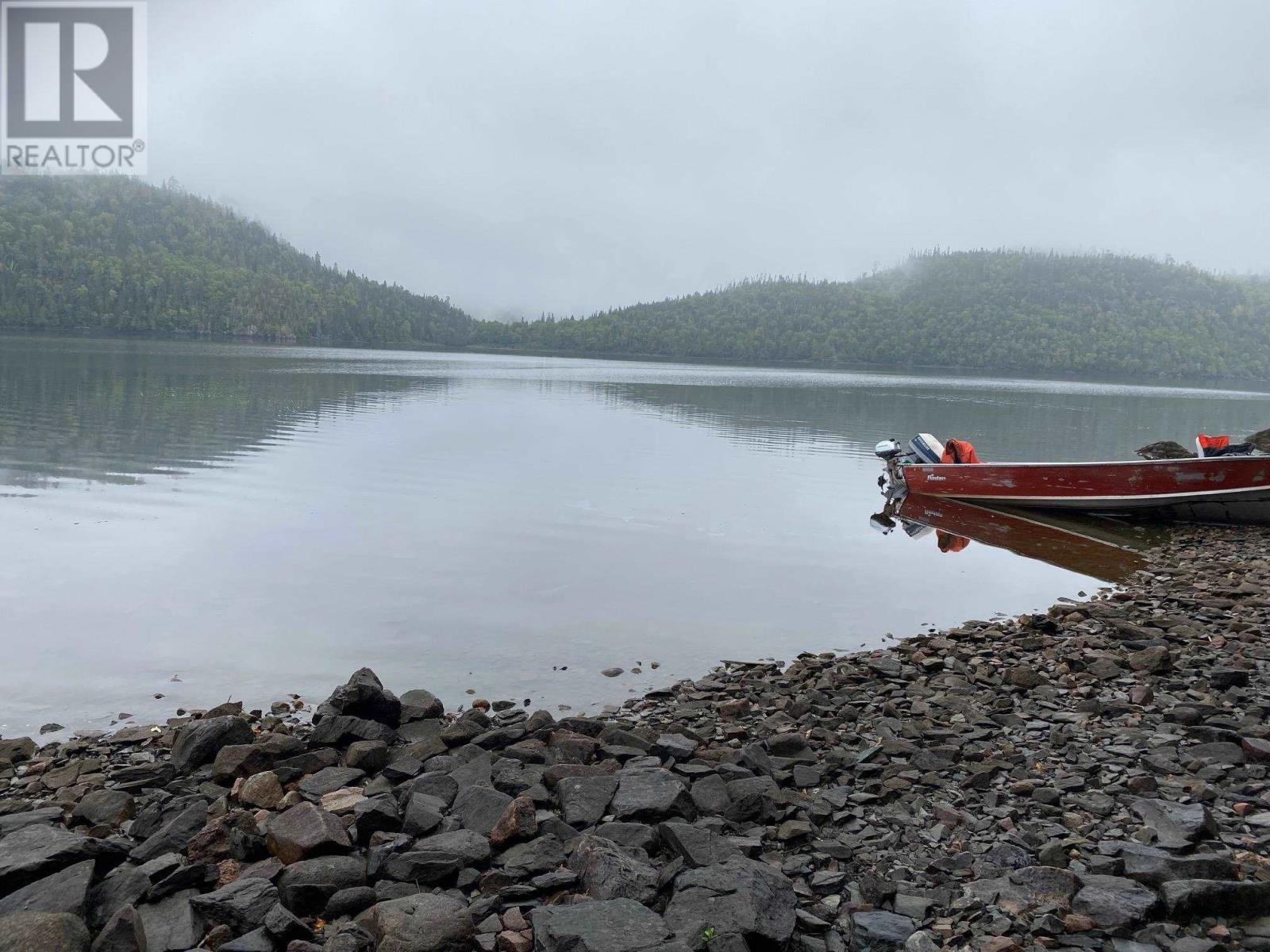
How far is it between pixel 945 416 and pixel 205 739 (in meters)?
47.9

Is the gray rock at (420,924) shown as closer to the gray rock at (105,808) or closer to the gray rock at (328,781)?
the gray rock at (328,781)

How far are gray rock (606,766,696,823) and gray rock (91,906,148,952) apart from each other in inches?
97.6

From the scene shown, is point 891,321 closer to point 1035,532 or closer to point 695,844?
point 1035,532

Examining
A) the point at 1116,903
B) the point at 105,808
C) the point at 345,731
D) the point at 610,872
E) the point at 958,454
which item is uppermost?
the point at 958,454

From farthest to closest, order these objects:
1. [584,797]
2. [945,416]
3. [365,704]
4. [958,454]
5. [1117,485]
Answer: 1. [945,416]
2. [958,454]
3. [1117,485]
4. [365,704]
5. [584,797]

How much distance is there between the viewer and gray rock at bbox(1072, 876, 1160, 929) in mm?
3969

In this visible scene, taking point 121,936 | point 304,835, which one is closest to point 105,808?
point 304,835

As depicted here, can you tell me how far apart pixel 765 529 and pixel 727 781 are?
37.2 feet

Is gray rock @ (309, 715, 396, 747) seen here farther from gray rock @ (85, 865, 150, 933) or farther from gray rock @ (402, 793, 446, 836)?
gray rock @ (85, 865, 150, 933)

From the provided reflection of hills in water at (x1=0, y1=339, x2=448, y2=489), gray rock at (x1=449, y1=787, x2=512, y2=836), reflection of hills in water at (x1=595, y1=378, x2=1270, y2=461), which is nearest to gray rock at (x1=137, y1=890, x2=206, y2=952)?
gray rock at (x1=449, y1=787, x2=512, y2=836)

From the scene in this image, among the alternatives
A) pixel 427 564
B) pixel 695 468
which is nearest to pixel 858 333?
pixel 695 468

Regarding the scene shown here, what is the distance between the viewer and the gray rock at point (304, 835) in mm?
4754

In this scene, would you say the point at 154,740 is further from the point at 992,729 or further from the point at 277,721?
the point at 992,729

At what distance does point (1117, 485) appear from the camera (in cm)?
1861
